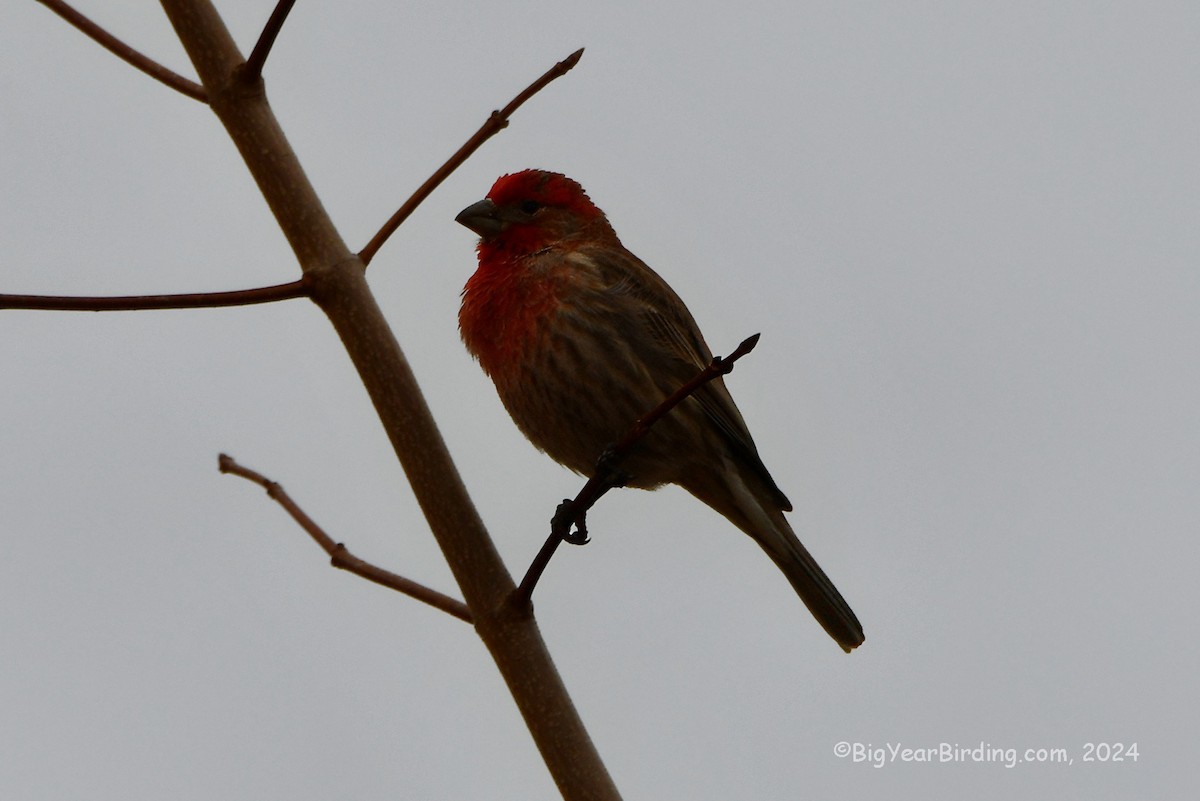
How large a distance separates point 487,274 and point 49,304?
3.47 metres

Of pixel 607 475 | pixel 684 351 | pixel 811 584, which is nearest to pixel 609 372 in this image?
pixel 684 351

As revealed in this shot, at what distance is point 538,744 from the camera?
3.25 meters

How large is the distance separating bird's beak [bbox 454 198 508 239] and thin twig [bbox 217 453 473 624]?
9.92 ft

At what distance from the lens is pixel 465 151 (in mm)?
3471

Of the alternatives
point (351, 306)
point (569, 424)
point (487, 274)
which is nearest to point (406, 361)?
point (351, 306)

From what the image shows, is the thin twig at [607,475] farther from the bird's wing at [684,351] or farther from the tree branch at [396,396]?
the bird's wing at [684,351]

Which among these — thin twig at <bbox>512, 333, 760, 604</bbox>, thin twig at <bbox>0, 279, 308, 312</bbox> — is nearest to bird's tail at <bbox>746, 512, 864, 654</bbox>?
thin twig at <bbox>512, 333, 760, 604</bbox>

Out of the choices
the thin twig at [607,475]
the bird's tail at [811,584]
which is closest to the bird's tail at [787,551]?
the bird's tail at [811,584]

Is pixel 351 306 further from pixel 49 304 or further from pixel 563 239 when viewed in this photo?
pixel 563 239

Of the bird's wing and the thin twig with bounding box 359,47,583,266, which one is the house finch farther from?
the thin twig with bounding box 359,47,583,266

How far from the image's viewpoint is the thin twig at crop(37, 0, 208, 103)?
332cm

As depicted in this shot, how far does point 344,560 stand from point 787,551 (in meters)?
3.22

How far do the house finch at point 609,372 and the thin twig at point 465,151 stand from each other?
2279 mm

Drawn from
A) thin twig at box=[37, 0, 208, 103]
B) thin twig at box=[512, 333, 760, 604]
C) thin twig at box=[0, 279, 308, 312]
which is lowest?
thin twig at box=[512, 333, 760, 604]
